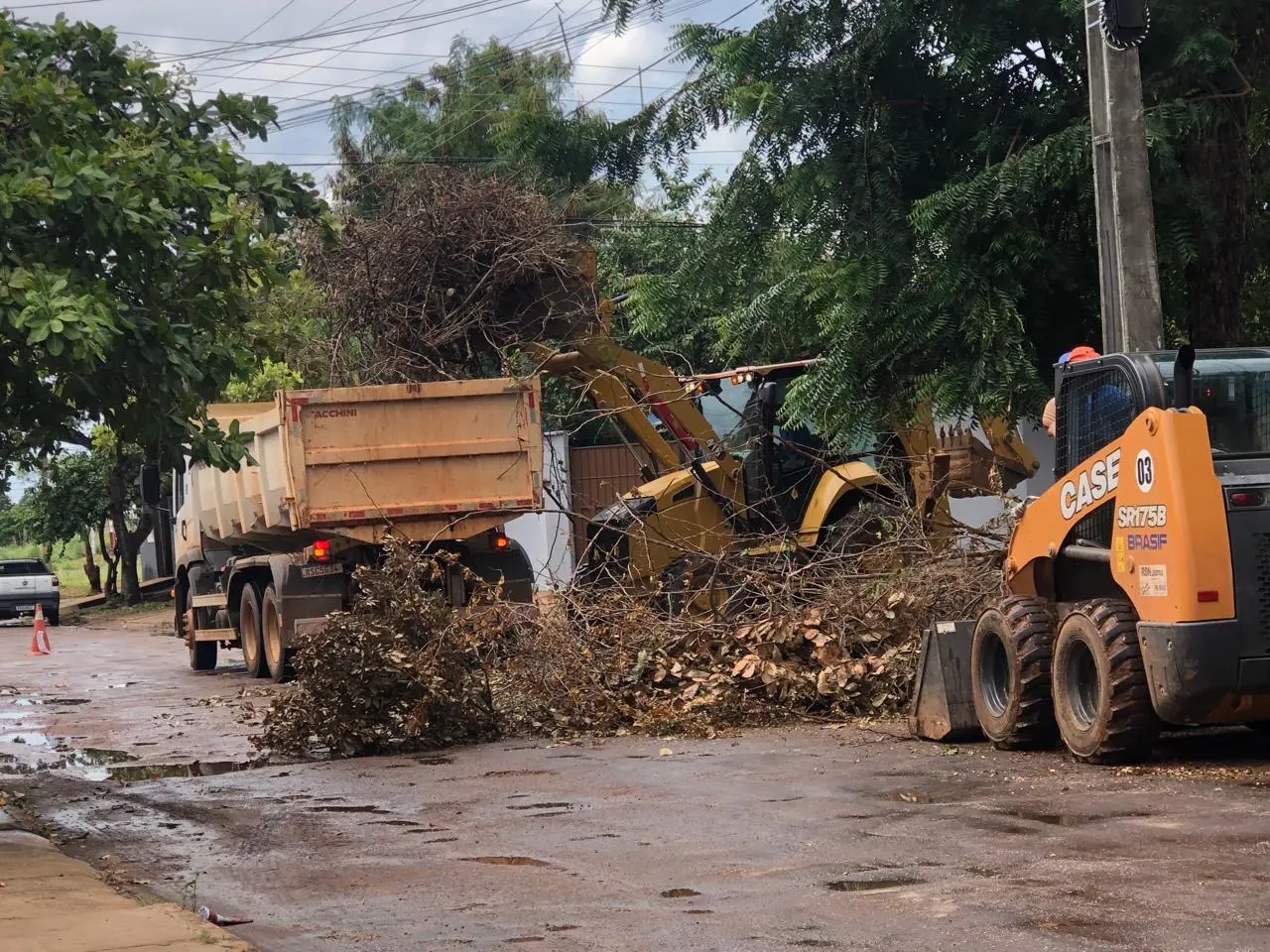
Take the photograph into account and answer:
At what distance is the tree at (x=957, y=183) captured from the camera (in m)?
14.4

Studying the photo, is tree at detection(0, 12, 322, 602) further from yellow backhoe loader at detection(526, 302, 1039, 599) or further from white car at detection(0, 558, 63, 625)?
white car at detection(0, 558, 63, 625)

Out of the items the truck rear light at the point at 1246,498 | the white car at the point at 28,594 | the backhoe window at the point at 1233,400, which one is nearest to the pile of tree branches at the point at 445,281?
the backhoe window at the point at 1233,400

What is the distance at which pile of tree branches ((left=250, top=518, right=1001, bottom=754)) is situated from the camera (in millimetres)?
12148

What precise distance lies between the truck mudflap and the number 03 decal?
29.0 inches

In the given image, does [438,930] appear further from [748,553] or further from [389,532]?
[389,532]

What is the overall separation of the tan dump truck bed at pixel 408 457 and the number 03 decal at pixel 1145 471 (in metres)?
8.08

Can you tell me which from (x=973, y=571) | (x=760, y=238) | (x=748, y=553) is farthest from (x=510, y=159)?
(x=973, y=571)

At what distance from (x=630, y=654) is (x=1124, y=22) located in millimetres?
5875

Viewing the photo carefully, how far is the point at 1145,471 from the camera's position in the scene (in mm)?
8938

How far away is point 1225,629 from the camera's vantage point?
8.69m

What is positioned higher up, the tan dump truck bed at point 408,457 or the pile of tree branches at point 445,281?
the pile of tree branches at point 445,281

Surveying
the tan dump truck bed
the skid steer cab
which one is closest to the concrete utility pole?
the skid steer cab

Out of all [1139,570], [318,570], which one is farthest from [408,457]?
[1139,570]

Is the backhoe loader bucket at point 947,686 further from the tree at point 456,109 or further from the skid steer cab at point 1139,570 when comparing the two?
the tree at point 456,109
